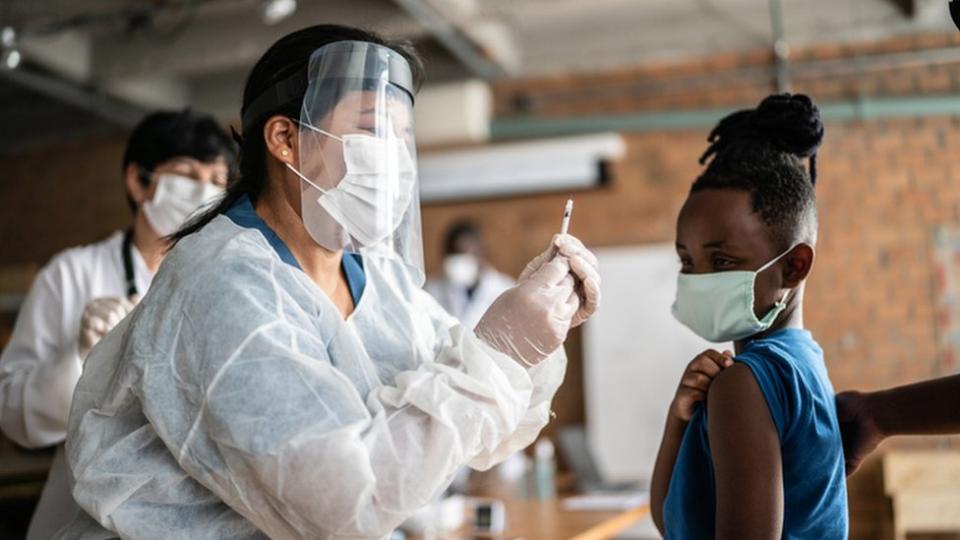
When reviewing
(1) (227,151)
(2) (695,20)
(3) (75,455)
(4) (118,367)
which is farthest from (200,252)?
(2) (695,20)

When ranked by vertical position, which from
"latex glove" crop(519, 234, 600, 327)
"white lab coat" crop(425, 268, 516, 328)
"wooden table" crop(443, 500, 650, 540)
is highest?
"latex glove" crop(519, 234, 600, 327)

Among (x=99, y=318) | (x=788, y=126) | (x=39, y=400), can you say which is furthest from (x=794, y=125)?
(x=39, y=400)

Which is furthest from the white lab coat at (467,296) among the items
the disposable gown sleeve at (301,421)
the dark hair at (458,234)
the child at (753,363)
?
the disposable gown sleeve at (301,421)

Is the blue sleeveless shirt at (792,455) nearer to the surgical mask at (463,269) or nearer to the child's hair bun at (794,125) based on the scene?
the child's hair bun at (794,125)

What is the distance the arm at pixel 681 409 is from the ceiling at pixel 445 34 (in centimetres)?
360

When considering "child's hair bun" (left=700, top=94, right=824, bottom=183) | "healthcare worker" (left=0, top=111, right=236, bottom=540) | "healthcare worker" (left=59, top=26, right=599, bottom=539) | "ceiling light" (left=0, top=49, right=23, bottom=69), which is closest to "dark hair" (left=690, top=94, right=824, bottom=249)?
"child's hair bun" (left=700, top=94, right=824, bottom=183)

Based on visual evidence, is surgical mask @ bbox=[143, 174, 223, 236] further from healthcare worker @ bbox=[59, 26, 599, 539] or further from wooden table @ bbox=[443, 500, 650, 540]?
wooden table @ bbox=[443, 500, 650, 540]

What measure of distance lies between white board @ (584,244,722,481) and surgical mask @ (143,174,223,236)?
3619mm

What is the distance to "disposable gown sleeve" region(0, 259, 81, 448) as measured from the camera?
1979 mm

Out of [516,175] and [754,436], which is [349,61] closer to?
[754,436]

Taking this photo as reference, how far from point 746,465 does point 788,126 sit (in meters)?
Result: 0.63

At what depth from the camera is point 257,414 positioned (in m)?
1.13

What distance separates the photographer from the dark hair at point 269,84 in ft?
4.62

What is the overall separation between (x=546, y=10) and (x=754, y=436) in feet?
15.1
